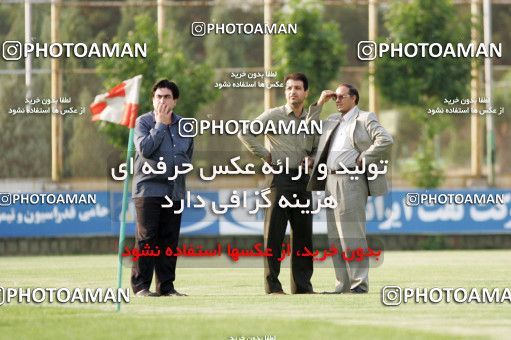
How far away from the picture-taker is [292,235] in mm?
15031

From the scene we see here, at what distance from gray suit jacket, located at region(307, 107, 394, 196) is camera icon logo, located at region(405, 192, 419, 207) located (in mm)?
13386

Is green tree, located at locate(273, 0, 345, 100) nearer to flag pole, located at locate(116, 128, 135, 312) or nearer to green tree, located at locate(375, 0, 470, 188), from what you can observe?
green tree, located at locate(375, 0, 470, 188)

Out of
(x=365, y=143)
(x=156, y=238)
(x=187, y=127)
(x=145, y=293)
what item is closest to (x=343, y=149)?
(x=365, y=143)

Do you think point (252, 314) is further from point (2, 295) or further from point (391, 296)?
point (2, 295)

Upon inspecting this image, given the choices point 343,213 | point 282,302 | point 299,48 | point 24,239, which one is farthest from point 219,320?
point 299,48

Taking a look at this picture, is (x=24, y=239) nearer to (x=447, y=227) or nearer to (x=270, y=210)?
(x=447, y=227)

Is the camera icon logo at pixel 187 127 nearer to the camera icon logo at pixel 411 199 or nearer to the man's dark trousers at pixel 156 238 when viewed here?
the man's dark trousers at pixel 156 238

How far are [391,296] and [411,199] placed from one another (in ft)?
47.8

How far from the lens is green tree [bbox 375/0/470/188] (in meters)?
32.0

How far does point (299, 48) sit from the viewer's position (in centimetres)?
3234

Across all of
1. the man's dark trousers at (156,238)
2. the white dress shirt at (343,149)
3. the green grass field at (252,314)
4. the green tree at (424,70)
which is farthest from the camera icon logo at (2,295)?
the green tree at (424,70)

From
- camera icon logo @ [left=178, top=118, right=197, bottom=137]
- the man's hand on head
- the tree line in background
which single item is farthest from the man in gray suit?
the tree line in background

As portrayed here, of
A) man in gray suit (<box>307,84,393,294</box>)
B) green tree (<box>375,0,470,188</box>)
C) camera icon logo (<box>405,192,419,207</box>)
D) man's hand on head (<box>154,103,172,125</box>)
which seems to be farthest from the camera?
green tree (<box>375,0,470,188</box>)

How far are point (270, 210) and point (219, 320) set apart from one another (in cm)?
336
